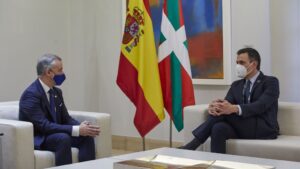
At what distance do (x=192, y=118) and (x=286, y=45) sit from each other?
134 cm

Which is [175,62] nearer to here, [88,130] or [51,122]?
[88,130]

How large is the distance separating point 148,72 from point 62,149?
1.58 meters

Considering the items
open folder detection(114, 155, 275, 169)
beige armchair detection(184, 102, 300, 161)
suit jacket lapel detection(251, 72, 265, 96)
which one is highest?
suit jacket lapel detection(251, 72, 265, 96)

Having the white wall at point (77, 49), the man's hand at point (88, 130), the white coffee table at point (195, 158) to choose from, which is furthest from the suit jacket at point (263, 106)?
the man's hand at point (88, 130)

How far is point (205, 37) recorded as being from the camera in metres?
5.27

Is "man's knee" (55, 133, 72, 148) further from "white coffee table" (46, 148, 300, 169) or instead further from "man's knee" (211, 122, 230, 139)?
"man's knee" (211, 122, 230, 139)

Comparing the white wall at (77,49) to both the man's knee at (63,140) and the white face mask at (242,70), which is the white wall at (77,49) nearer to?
the white face mask at (242,70)

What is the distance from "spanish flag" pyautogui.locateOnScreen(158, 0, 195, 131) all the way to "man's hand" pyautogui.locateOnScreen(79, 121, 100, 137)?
122 cm

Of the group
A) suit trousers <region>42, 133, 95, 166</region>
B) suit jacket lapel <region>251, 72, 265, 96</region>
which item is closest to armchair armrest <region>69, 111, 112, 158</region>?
suit trousers <region>42, 133, 95, 166</region>

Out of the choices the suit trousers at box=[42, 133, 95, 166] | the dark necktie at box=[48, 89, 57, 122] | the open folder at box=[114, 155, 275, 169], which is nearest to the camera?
the open folder at box=[114, 155, 275, 169]

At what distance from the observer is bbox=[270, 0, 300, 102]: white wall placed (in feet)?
16.0

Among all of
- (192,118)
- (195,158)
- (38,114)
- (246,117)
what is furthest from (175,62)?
(195,158)

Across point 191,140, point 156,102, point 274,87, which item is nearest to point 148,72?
point 156,102

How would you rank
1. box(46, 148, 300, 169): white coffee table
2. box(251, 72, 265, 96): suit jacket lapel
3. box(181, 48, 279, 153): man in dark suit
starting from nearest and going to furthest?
box(46, 148, 300, 169): white coffee table
box(181, 48, 279, 153): man in dark suit
box(251, 72, 265, 96): suit jacket lapel
